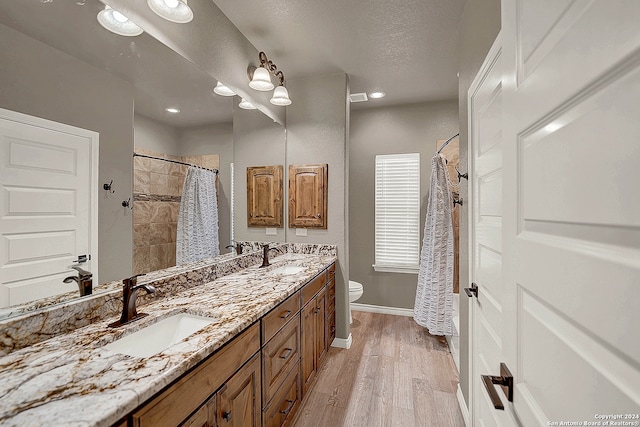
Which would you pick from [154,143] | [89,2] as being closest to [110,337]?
[154,143]

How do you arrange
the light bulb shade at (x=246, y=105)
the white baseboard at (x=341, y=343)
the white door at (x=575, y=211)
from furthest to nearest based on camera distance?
1. the white baseboard at (x=341, y=343)
2. the light bulb shade at (x=246, y=105)
3. the white door at (x=575, y=211)

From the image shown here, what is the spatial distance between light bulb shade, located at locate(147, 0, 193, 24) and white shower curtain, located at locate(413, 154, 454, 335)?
247cm

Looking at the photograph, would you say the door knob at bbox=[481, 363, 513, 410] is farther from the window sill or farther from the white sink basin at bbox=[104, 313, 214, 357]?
the window sill

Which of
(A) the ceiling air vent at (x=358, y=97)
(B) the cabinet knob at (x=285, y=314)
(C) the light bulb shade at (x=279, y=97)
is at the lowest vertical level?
(B) the cabinet knob at (x=285, y=314)

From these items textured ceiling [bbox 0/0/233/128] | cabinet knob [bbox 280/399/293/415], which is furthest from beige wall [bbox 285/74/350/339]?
cabinet knob [bbox 280/399/293/415]

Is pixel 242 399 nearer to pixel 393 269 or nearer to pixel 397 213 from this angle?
pixel 393 269

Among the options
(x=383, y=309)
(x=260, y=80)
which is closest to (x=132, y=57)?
(x=260, y=80)

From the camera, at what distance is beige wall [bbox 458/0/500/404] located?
1461 mm

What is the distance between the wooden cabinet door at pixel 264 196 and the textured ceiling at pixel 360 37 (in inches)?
42.0

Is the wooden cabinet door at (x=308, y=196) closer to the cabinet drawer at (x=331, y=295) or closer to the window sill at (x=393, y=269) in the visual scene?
the cabinet drawer at (x=331, y=295)

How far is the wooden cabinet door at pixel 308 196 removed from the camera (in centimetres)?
280

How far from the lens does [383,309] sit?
12.1ft

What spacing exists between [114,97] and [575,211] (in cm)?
168

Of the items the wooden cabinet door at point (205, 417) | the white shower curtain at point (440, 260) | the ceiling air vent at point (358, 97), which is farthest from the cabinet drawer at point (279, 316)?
the ceiling air vent at point (358, 97)
